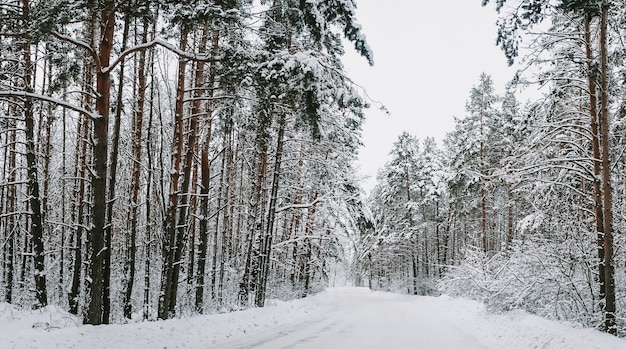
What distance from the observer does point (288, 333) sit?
35.4 feet

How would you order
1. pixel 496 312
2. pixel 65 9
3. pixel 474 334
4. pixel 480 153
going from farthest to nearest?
pixel 480 153 < pixel 496 312 < pixel 474 334 < pixel 65 9

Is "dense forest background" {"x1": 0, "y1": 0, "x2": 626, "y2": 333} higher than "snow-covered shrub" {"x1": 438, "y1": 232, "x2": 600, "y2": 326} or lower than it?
higher

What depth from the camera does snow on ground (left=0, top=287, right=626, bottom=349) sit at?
23.6 feet

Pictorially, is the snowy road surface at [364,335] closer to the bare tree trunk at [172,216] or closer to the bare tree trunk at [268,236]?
the bare tree trunk at [268,236]

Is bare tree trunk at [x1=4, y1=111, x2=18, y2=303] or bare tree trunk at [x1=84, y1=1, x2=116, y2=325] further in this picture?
bare tree trunk at [x1=4, y1=111, x2=18, y2=303]

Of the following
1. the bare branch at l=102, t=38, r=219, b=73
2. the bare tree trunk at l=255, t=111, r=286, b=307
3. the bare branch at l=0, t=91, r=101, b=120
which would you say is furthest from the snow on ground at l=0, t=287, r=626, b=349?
the bare branch at l=102, t=38, r=219, b=73

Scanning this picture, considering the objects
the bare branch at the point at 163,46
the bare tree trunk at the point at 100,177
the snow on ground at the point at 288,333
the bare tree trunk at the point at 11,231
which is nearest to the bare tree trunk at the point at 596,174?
the snow on ground at the point at 288,333

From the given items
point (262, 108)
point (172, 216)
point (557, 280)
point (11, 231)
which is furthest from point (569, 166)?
point (11, 231)

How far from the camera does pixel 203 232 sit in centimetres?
1404

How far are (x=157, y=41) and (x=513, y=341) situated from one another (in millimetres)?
10509

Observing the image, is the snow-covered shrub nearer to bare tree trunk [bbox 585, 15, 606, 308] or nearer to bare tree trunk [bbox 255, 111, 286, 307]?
bare tree trunk [bbox 585, 15, 606, 308]

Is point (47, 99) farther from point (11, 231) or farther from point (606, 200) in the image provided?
point (606, 200)

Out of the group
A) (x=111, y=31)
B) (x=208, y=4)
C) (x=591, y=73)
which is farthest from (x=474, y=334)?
(x=111, y=31)

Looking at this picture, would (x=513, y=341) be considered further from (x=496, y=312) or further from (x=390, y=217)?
(x=390, y=217)
